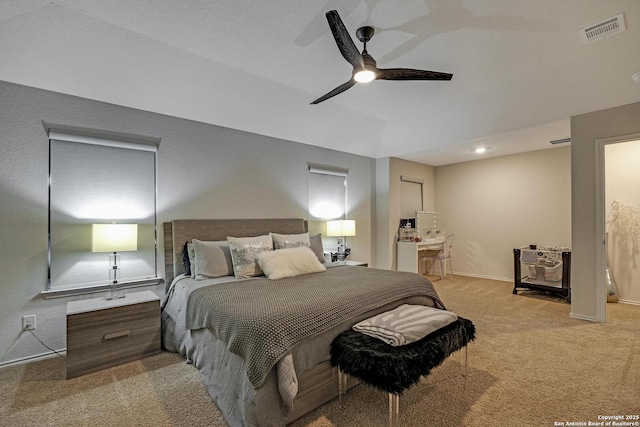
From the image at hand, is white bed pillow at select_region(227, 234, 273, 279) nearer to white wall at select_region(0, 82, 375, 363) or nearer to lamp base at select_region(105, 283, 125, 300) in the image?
white wall at select_region(0, 82, 375, 363)

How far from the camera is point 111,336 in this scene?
8.09ft

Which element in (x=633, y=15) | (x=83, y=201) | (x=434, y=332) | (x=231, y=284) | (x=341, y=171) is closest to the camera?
(x=434, y=332)

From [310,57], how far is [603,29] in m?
2.41

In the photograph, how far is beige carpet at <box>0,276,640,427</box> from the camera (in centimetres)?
183

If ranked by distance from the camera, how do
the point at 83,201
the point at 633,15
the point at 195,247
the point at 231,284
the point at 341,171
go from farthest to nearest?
the point at 341,171, the point at 195,247, the point at 83,201, the point at 231,284, the point at 633,15

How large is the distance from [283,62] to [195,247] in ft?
6.64

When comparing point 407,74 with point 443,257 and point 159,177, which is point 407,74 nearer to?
point 159,177

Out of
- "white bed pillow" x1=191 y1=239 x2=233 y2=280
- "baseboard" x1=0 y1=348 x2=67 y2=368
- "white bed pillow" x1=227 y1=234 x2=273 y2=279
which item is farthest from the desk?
"baseboard" x1=0 y1=348 x2=67 y2=368

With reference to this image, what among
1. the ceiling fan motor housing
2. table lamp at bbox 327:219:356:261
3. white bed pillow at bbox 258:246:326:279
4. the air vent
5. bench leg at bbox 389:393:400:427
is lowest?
bench leg at bbox 389:393:400:427

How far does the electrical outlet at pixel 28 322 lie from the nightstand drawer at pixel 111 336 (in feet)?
1.88

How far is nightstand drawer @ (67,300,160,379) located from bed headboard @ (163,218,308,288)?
0.57m

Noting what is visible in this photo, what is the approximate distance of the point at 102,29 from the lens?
231 centimetres

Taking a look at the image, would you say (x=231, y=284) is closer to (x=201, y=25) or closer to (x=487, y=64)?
(x=201, y=25)

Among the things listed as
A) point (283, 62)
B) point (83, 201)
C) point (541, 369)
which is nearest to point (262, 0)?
point (283, 62)
